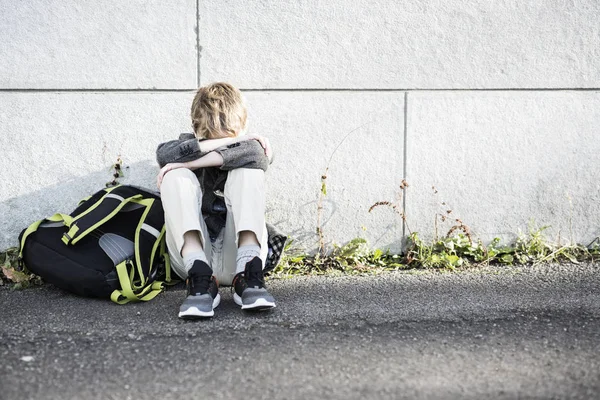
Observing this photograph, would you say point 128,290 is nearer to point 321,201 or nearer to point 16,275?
point 16,275

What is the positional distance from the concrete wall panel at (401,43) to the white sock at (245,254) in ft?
3.73

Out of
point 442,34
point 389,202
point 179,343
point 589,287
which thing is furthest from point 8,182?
point 589,287

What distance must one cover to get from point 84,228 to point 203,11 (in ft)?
4.79

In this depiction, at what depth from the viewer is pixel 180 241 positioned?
3.33 metres

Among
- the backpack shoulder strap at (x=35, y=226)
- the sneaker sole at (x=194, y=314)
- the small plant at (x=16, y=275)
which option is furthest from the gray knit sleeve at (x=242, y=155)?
the small plant at (x=16, y=275)

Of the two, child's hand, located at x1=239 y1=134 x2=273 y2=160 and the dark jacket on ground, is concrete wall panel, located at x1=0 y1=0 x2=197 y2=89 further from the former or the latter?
child's hand, located at x1=239 y1=134 x2=273 y2=160

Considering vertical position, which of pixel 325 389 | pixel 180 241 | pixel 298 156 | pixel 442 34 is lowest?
pixel 325 389

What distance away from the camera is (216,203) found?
367cm

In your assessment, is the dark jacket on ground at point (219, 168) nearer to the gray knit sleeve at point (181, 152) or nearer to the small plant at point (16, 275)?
the gray knit sleeve at point (181, 152)

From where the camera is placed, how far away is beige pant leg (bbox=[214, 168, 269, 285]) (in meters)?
3.38

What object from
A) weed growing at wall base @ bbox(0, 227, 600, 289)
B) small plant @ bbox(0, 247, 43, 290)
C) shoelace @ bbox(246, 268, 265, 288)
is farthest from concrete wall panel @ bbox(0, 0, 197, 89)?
shoelace @ bbox(246, 268, 265, 288)

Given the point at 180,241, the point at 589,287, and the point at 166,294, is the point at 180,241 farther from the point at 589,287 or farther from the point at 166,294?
the point at 589,287

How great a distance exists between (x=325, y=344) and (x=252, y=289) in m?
0.52

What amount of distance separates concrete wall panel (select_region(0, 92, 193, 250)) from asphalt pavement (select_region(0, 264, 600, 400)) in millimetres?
579
